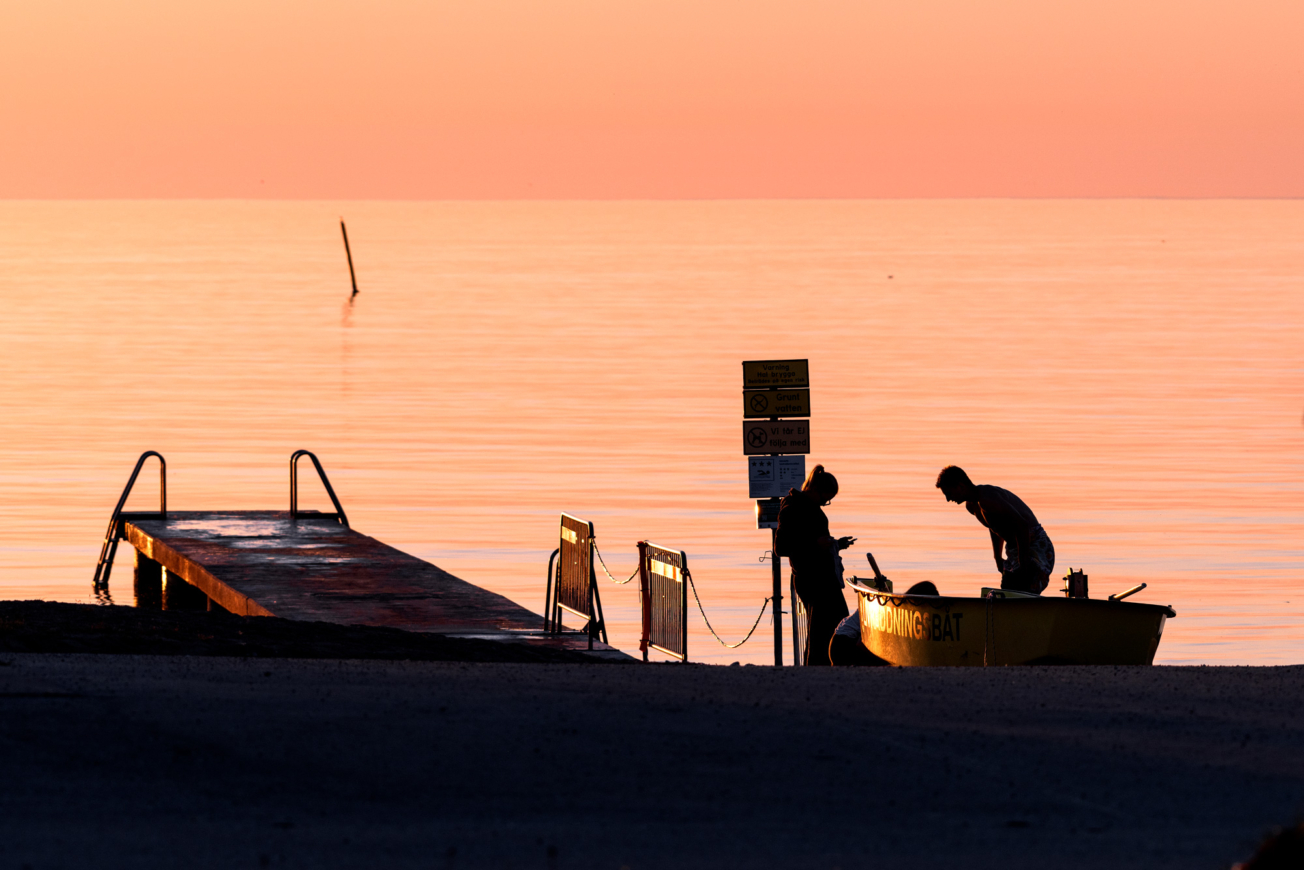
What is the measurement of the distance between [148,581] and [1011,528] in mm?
13716

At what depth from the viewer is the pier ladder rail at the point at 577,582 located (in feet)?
54.6

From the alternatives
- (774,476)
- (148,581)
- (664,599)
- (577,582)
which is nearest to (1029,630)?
(774,476)

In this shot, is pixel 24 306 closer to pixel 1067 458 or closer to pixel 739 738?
pixel 1067 458

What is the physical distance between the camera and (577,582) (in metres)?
17.5

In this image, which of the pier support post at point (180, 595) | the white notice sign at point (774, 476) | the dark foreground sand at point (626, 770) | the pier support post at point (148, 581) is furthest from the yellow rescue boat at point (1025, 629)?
the pier support post at point (148, 581)

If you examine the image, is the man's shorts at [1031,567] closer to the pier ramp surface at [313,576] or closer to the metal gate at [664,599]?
the metal gate at [664,599]

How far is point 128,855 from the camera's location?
24.3 ft

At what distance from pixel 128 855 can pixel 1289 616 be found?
53.1 ft

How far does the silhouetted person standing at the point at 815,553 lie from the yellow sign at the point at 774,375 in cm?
125

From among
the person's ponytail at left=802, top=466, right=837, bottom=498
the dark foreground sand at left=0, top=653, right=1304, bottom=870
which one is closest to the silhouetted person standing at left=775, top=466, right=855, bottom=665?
the person's ponytail at left=802, top=466, right=837, bottom=498

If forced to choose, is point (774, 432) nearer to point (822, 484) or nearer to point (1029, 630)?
→ point (822, 484)

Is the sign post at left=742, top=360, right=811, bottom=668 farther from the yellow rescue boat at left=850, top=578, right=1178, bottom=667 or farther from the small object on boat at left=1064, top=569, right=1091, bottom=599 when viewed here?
the small object on boat at left=1064, top=569, right=1091, bottom=599

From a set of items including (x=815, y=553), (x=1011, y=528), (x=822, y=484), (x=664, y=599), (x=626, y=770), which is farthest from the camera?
(x=664, y=599)

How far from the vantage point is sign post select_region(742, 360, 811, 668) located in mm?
16312
